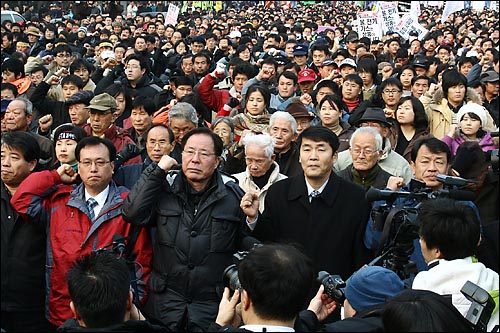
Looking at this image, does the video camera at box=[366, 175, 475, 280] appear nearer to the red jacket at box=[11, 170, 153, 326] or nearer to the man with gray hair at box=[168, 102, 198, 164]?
the red jacket at box=[11, 170, 153, 326]

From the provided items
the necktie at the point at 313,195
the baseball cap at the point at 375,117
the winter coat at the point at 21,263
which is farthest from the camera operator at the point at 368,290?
the baseball cap at the point at 375,117

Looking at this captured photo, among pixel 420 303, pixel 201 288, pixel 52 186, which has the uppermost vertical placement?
pixel 52 186

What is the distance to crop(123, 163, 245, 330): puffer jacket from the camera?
3.31m

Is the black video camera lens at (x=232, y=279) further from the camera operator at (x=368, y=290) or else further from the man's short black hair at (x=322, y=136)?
the man's short black hair at (x=322, y=136)

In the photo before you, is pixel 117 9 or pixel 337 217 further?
pixel 117 9

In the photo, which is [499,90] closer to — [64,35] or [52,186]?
[52,186]

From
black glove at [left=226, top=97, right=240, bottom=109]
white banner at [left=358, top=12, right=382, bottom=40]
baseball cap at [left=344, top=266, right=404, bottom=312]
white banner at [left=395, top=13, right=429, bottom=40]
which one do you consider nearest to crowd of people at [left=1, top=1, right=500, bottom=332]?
baseball cap at [left=344, top=266, right=404, bottom=312]

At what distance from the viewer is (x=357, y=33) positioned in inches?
496

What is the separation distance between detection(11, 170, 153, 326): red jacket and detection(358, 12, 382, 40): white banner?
9.82m

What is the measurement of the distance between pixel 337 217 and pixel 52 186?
62.0 inches

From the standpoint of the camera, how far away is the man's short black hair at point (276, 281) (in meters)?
2.21

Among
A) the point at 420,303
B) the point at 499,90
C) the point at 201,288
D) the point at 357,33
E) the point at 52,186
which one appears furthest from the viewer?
the point at 357,33

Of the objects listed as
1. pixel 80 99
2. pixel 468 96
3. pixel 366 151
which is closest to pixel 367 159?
pixel 366 151

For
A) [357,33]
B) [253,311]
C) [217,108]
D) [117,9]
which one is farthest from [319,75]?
[117,9]
